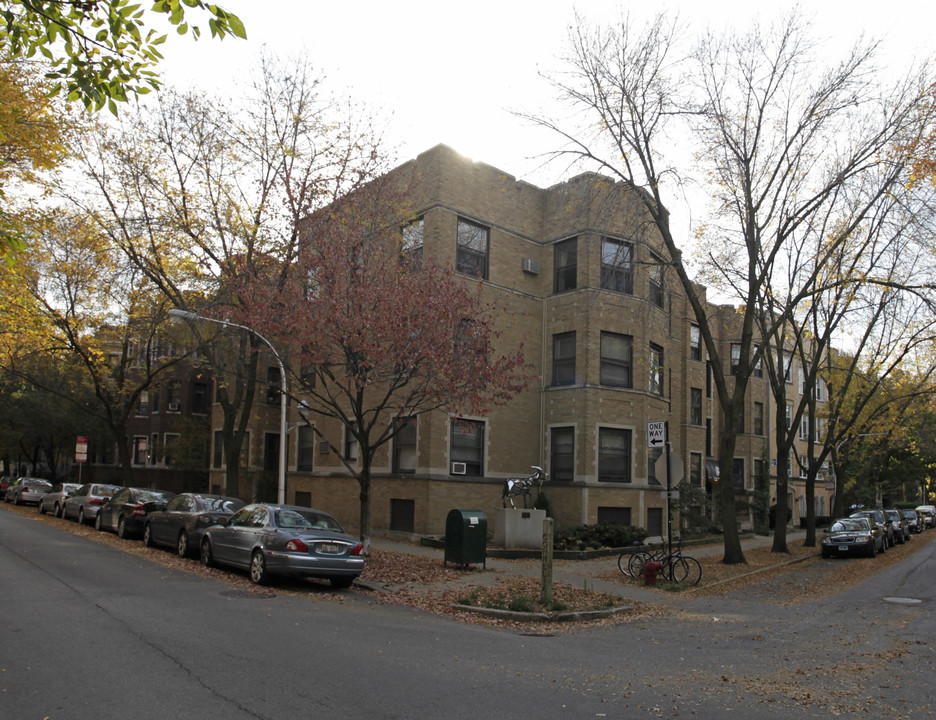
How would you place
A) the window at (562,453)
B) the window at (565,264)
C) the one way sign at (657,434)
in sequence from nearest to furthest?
the one way sign at (657,434)
the window at (562,453)
the window at (565,264)

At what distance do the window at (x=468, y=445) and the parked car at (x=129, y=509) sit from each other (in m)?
8.27

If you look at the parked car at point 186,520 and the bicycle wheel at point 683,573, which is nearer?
the bicycle wheel at point 683,573

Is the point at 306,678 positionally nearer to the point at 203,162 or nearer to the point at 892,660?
the point at 892,660

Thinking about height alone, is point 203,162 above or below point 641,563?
above

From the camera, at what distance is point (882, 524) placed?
29391mm

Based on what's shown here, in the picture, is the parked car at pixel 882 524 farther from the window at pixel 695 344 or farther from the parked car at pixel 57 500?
the parked car at pixel 57 500

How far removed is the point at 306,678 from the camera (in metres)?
6.64

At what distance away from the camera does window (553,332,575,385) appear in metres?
A: 24.8

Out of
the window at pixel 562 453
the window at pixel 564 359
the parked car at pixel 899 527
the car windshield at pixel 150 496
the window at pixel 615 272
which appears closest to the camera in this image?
the car windshield at pixel 150 496

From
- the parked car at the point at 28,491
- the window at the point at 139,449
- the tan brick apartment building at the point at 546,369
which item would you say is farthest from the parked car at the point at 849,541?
the window at the point at 139,449

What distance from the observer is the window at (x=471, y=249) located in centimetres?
2370

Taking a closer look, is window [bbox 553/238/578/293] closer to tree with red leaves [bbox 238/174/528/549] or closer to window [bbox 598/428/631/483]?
window [bbox 598/428/631/483]

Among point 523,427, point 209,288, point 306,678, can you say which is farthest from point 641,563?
point 209,288

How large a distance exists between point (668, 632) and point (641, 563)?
5510 millimetres
